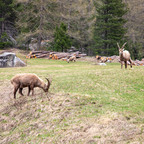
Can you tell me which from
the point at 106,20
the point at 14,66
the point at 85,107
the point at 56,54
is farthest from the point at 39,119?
the point at 106,20

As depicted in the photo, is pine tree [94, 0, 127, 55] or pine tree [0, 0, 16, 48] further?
pine tree [0, 0, 16, 48]

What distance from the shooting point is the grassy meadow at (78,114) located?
19.7 ft

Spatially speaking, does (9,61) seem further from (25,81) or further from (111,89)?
(111,89)

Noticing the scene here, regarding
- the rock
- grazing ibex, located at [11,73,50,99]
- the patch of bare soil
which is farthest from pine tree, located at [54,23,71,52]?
the patch of bare soil

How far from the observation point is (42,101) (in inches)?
346

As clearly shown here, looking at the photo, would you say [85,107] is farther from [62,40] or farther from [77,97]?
[62,40]

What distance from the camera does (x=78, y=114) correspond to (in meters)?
7.28

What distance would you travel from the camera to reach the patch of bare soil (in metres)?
5.81

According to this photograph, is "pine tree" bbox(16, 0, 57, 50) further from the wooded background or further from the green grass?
the green grass

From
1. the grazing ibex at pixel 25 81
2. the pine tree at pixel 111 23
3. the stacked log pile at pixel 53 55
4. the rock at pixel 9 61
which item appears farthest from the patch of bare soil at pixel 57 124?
the pine tree at pixel 111 23

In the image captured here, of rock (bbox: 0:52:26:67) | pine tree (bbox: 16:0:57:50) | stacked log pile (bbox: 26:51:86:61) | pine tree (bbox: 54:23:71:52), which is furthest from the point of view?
pine tree (bbox: 16:0:57:50)

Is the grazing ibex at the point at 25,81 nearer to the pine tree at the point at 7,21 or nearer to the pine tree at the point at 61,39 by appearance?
the pine tree at the point at 61,39

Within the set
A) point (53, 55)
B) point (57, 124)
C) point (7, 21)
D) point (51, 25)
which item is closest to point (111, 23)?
point (53, 55)

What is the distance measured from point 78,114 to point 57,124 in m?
0.88
